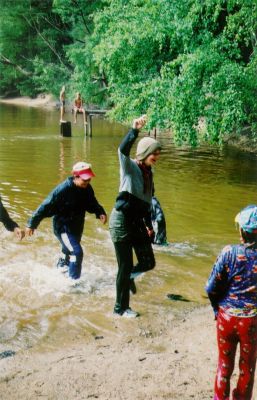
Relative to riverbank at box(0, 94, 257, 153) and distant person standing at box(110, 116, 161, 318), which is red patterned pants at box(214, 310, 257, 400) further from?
riverbank at box(0, 94, 257, 153)

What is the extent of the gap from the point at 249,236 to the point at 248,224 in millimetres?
114

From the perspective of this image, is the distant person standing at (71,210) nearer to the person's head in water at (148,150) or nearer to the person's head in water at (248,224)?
the person's head in water at (148,150)

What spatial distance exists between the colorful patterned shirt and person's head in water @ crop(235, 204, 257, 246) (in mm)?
63

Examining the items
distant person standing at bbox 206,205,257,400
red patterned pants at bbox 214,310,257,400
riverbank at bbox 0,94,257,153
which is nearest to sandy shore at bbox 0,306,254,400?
red patterned pants at bbox 214,310,257,400

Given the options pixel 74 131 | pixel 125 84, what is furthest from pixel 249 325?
pixel 74 131

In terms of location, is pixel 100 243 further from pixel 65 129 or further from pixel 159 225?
pixel 65 129

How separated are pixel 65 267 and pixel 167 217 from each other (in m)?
4.11

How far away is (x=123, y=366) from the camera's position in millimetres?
4816

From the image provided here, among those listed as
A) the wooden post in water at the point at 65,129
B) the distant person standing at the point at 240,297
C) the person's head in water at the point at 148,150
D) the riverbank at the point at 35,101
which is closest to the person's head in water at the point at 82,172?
the person's head in water at the point at 148,150

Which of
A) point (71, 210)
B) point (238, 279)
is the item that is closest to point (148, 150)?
point (71, 210)

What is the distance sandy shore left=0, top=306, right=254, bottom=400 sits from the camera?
441cm

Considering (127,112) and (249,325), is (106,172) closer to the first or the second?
(127,112)

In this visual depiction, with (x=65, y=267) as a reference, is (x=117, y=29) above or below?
above

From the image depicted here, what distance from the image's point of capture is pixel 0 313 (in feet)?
20.6
